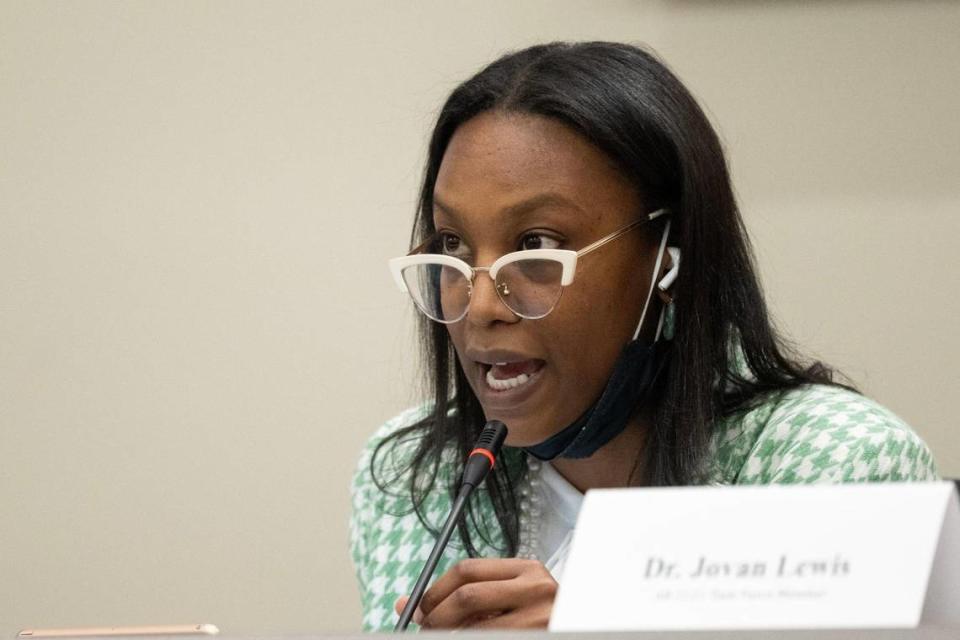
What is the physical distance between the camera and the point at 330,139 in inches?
88.1

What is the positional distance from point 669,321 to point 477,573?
42 centimetres

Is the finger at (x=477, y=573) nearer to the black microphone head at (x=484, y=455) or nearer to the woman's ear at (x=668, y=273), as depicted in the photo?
the black microphone head at (x=484, y=455)

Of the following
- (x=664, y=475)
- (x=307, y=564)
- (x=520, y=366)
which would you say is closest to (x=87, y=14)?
(x=307, y=564)

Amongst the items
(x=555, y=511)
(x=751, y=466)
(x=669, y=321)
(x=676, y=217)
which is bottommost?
(x=555, y=511)

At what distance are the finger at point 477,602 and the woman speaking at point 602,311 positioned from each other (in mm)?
284

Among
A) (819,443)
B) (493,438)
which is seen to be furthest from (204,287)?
(819,443)

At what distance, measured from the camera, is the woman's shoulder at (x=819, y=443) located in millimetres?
1257

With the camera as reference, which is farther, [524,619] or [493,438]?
A: [493,438]

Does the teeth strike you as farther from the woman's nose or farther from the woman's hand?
the woman's hand

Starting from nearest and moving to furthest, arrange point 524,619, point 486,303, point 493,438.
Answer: point 524,619 < point 493,438 < point 486,303

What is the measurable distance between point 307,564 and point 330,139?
2.36 feet

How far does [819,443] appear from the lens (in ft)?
4.21

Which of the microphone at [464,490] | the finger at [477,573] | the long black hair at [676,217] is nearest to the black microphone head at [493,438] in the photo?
the microphone at [464,490]

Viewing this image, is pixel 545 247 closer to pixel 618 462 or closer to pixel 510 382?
pixel 510 382
